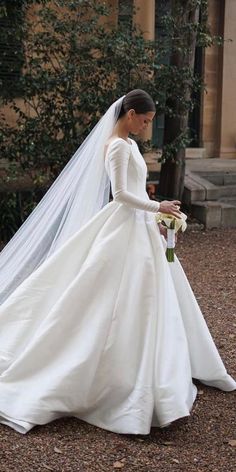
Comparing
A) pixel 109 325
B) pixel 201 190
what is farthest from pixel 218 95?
pixel 109 325

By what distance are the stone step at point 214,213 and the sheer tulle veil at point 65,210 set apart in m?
6.39

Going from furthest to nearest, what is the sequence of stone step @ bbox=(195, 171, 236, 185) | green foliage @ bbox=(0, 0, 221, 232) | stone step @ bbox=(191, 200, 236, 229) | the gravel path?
1. stone step @ bbox=(195, 171, 236, 185)
2. stone step @ bbox=(191, 200, 236, 229)
3. green foliage @ bbox=(0, 0, 221, 232)
4. the gravel path

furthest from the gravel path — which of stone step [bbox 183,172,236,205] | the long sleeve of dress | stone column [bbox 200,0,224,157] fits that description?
stone column [bbox 200,0,224,157]

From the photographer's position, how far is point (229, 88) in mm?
15203

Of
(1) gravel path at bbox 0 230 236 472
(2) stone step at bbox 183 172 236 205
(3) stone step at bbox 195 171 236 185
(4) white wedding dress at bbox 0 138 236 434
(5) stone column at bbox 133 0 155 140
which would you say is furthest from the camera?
(3) stone step at bbox 195 171 236 185

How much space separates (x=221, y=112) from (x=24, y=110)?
22.0 ft

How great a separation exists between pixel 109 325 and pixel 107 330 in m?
0.03

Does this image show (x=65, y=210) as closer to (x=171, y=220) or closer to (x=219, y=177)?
(x=171, y=220)

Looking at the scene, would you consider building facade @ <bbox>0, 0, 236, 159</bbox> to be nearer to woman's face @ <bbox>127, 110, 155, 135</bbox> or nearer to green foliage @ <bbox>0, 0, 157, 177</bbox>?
green foliage @ <bbox>0, 0, 157, 177</bbox>

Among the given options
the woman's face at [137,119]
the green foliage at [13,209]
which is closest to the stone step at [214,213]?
the green foliage at [13,209]

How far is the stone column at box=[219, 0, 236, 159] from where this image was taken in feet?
49.0

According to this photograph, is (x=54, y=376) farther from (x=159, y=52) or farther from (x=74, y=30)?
(x=159, y=52)

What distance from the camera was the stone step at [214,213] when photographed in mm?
10531

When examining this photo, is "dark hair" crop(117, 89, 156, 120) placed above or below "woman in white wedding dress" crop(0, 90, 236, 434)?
above
